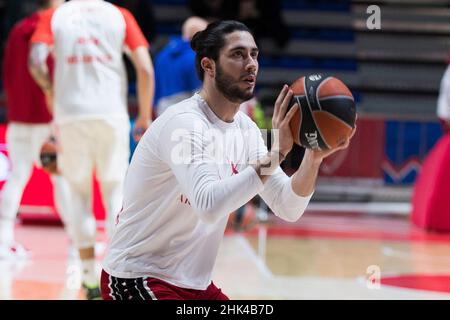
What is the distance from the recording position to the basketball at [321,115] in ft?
10.0

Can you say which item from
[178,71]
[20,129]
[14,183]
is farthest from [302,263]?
[20,129]

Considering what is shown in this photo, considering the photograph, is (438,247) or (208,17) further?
(208,17)

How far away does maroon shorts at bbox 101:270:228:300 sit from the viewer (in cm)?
335

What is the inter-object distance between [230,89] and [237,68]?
0.08m

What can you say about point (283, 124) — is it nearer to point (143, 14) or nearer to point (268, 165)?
point (268, 165)

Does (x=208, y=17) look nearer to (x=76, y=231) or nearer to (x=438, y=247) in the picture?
(x=438, y=247)

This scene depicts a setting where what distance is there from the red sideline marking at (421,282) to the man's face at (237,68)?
3287mm

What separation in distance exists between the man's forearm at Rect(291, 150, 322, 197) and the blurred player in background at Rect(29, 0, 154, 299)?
2316mm

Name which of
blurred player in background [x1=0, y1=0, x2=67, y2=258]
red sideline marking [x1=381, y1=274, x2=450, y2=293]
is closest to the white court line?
red sideline marking [x1=381, y1=274, x2=450, y2=293]

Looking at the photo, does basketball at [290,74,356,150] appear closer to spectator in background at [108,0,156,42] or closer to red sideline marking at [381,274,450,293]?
red sideline marking at [381,274,450,293]

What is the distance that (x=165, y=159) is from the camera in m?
3.26

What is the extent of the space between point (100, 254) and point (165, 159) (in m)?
4.20

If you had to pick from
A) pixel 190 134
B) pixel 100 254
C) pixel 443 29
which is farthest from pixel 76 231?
pixel 443 29

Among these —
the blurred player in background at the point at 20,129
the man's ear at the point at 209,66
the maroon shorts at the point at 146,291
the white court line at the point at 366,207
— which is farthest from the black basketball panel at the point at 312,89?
the white court line at the point at 366,207
